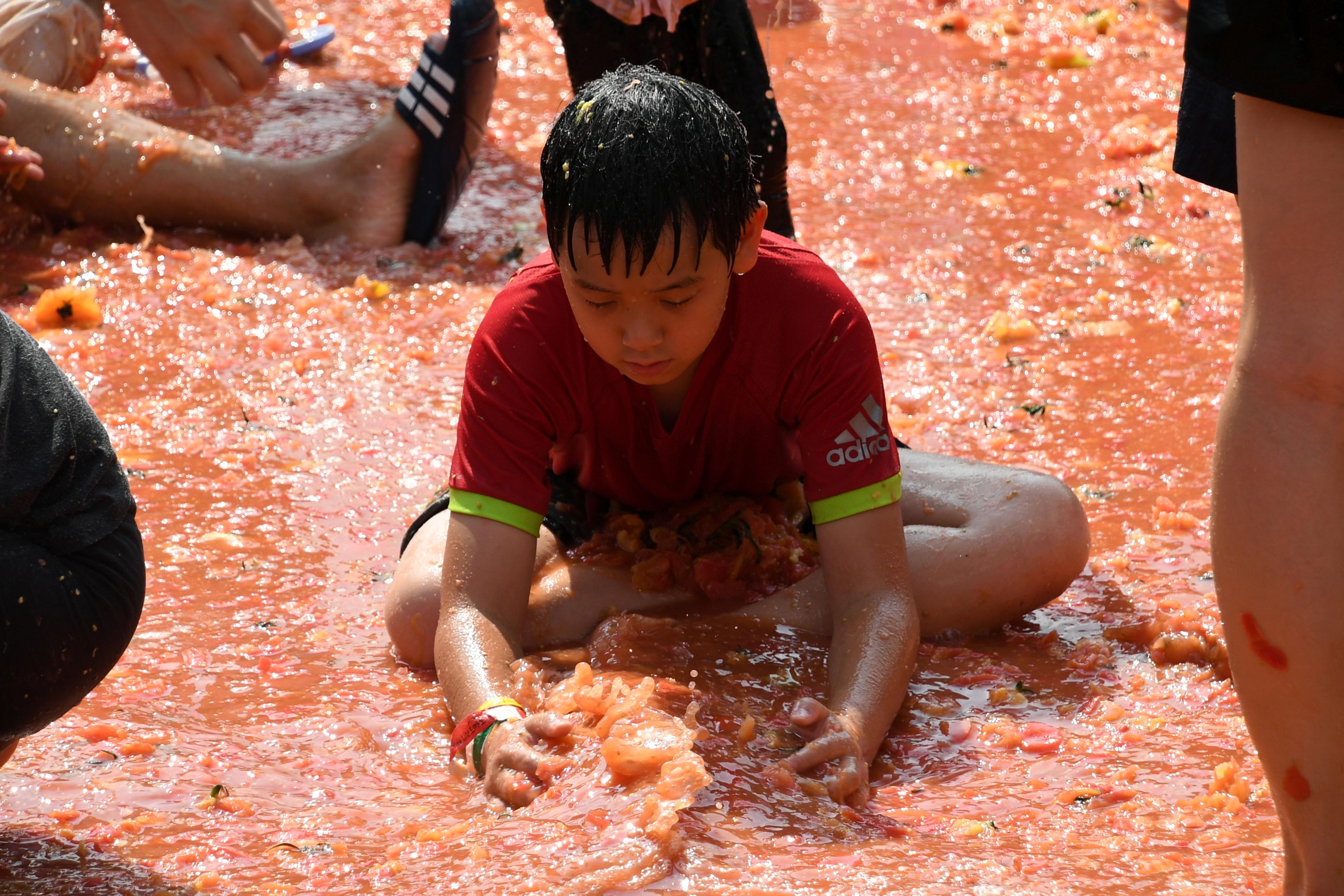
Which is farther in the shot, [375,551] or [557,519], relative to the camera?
[375,551]

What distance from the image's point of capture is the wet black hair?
2113 mm

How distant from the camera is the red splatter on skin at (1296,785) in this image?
148 centimetres

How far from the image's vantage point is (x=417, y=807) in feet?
6.81

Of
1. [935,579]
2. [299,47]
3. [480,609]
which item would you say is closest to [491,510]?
[480,609]

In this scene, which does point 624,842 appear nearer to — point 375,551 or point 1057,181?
point 375,551

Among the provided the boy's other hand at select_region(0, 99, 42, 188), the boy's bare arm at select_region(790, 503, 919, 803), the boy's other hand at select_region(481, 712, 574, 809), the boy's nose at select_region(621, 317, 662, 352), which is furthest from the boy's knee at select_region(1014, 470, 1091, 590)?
the boy's other hand at select_region(0, 99, 42, 188)

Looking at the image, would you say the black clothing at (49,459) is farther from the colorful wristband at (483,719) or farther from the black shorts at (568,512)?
the black shorts at (568,512)

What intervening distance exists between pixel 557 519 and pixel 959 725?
915mm

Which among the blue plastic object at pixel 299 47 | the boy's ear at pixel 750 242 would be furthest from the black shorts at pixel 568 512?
the blue plastic object at pixel 299 47

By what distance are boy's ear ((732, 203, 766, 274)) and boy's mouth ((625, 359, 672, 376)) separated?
0.71 feet

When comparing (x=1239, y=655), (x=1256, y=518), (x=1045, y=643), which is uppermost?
(x=1256, y=518)

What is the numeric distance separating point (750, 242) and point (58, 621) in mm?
1223

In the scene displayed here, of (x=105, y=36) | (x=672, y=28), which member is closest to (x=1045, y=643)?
(x=672, y=28)

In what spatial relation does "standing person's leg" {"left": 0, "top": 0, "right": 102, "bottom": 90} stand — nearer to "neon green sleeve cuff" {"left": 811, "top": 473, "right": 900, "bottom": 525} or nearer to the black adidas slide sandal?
the black adidas slide sandal
